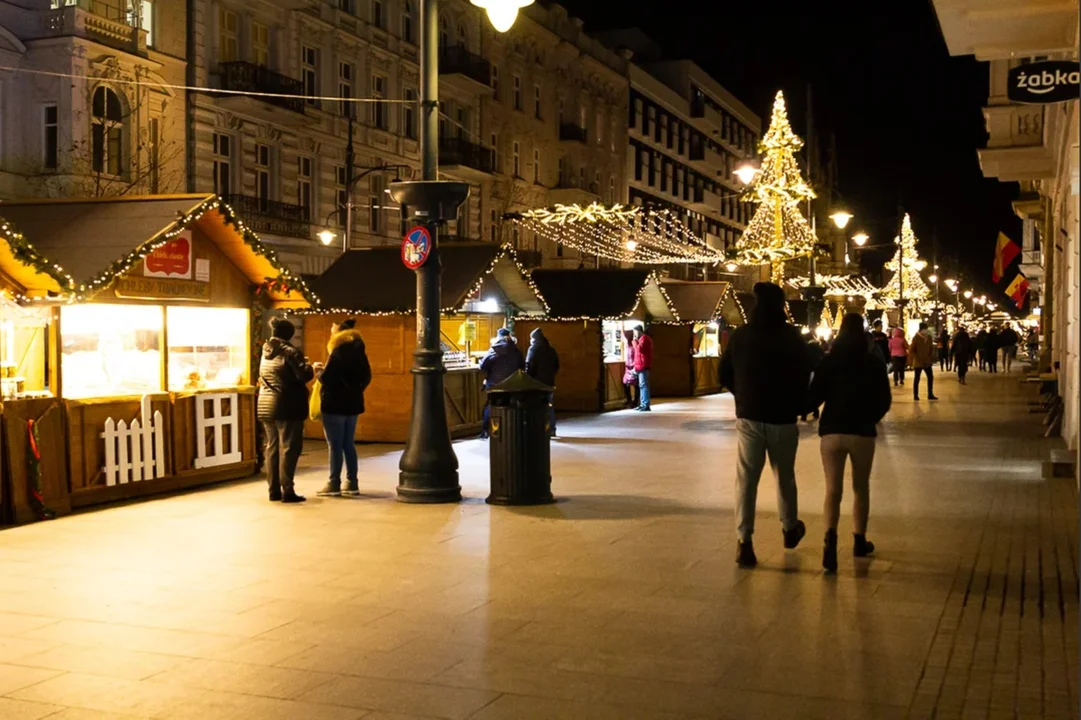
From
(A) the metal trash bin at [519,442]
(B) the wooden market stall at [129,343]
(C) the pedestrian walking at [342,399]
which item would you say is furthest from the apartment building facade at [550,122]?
(A) the metal trash bin at [519,442]

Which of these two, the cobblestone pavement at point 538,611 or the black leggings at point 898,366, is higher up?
the black leggings at point 898,366

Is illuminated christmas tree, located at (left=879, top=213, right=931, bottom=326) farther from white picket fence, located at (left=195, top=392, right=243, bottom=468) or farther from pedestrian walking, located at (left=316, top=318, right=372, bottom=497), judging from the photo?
pedestrian walking, located at (left=316, top=318, right=372, bottom=497)

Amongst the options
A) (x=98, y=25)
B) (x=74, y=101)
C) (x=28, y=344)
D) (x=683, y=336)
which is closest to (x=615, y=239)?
(x=683, y=336)

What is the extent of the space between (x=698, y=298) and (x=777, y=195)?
12.4ft

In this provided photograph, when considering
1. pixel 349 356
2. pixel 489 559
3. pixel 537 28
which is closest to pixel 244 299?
pixel 349 356

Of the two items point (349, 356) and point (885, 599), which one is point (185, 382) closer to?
point (349, 356)

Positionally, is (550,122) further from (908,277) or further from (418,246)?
(418,246)

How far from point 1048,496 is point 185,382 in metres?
9.05

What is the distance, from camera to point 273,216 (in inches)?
1335

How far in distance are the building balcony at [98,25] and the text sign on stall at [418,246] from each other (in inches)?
725

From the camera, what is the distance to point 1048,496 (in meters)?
12.5

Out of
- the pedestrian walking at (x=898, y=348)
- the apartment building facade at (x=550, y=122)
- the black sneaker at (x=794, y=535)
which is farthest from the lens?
the apartment building facade at (x=550, y=122)

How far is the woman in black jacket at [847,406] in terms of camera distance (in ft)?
28.6

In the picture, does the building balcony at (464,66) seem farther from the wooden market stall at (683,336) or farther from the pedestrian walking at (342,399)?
the pedestrian walking at (342,399)
